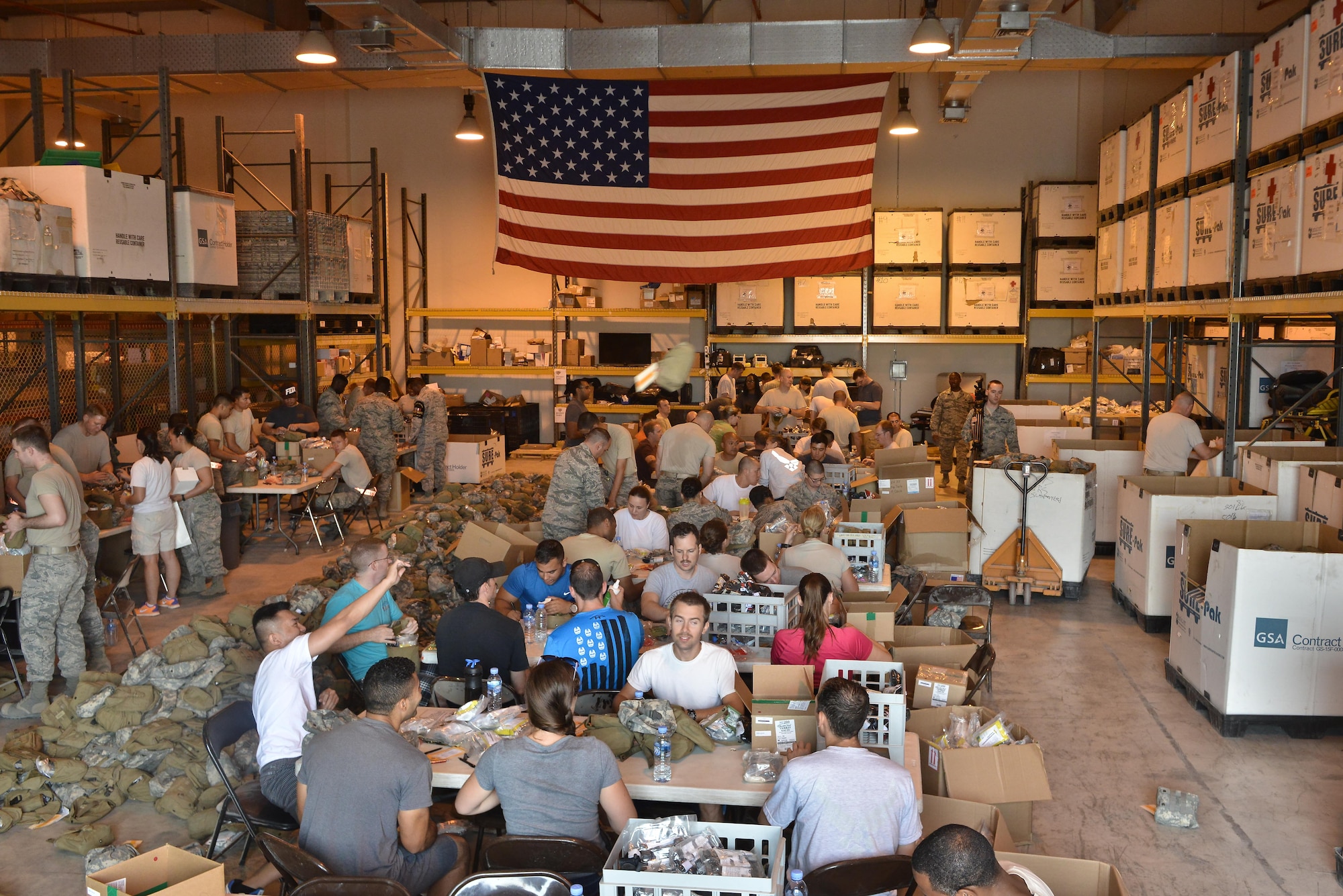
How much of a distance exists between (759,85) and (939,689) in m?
9.59

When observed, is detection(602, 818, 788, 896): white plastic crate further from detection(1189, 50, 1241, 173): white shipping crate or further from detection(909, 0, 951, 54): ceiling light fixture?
detection(909, 0, 951, 54): ceiling light fixture

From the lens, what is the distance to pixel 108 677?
6344 mm

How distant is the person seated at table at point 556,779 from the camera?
155 inches

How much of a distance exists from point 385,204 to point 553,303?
10.2 feet

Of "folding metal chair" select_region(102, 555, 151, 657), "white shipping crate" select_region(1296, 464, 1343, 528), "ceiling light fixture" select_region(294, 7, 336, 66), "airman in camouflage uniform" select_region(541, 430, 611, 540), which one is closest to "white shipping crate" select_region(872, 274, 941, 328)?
"white shipping crate" select_region(1296, 464, 1343, 528)

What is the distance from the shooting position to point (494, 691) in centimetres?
516

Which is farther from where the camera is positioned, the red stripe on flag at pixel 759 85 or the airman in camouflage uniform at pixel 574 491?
the red stripe on flag at pixel 759 85

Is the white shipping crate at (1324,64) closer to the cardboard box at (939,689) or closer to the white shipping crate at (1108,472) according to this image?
the white shipping crate at (1108,472)

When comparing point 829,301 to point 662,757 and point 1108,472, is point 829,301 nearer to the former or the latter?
point 1108,472

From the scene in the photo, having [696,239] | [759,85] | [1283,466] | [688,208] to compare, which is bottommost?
[1283,466]

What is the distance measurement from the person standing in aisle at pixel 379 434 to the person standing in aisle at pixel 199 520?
2880 millimetres

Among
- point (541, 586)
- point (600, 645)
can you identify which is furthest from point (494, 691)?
point (541, 586)

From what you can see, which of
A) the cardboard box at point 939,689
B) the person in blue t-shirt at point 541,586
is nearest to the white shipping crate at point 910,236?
the person in blue t-shirt at point 541,586

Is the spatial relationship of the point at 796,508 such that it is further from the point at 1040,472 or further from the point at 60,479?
the point at 60,479
